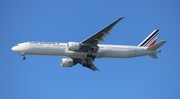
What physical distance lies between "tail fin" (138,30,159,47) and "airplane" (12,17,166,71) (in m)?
1.31

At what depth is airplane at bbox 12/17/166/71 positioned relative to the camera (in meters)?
49.4

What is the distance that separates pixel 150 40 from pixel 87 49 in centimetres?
1217

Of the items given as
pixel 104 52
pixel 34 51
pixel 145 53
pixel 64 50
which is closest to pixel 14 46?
pixel 34 51

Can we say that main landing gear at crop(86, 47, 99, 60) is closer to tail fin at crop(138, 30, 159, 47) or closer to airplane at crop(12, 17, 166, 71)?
airplane at crop(12, 17, 166, 71)

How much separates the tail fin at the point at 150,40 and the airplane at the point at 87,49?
51.7 inches

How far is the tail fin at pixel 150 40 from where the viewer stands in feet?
184

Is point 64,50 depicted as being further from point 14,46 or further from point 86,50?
point 14,46

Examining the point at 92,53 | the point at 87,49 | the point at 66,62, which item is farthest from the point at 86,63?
the point at 87,49

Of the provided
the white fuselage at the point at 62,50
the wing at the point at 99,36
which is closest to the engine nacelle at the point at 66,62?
the white fuselage at the point at 62,50

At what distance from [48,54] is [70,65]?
540 cm

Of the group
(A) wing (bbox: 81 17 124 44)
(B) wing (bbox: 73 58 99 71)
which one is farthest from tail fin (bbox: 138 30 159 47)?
(A) wing (bbox: 81 17 124 44)

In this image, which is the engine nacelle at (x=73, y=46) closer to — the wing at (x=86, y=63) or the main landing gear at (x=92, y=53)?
the main landing gear at (x=92, y=53)

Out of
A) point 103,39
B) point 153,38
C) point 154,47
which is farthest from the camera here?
point 153,38

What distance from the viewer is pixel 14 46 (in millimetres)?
52406
